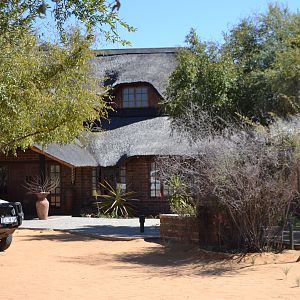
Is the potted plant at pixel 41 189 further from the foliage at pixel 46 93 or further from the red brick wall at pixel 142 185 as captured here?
the foliage at pixel 46 93

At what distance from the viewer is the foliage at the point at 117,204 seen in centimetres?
2469

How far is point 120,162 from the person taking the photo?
2505 centimetres

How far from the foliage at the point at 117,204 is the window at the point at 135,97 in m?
4.80

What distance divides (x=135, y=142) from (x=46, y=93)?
44.4ft

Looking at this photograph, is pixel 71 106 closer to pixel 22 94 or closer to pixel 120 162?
pixel 22 94

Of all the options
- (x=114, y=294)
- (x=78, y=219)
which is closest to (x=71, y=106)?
(x=114, y=294)

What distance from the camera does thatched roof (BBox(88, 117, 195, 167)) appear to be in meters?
24.5

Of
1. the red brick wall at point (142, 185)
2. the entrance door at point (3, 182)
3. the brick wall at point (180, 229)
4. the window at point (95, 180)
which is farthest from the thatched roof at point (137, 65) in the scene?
the brick wall at point (180, 229)

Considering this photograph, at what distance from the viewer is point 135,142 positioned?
2577 cm

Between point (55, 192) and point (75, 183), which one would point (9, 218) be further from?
point (55, 192)

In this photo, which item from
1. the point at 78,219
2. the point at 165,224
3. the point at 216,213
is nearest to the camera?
the point at 216,213

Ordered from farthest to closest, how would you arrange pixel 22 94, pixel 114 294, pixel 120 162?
pixel 120 162 < pixel 22 94 < pixel 114 294

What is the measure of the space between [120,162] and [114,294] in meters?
15.7

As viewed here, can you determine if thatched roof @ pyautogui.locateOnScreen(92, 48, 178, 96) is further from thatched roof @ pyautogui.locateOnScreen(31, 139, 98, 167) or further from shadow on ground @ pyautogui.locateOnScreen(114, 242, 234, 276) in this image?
shadow on ground @ pyautogui.locateOnScreen(114, 242, 234, 276)
